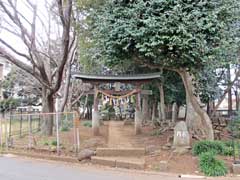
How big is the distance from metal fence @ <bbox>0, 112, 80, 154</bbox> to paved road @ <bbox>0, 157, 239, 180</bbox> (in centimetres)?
206

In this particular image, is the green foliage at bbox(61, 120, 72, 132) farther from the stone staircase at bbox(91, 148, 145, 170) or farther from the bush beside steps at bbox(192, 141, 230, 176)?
the bush beside steps at bbox(192, 141, 230, 176)

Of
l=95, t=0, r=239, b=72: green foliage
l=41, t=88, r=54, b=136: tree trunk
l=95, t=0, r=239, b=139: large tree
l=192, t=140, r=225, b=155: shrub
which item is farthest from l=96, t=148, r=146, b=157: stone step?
l=41, t=88, r=54, b=136: tree trunk

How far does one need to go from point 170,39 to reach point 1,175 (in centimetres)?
636

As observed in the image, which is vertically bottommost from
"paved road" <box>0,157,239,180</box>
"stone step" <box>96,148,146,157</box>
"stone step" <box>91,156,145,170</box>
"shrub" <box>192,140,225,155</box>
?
"paved road" <box>0,157,239,180</box>

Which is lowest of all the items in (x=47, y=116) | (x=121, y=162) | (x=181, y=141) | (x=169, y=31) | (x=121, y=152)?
(x=121, y=162)

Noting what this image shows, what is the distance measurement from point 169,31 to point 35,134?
34.1 feet

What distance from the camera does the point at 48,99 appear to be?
16969 mm

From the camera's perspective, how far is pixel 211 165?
947 cm

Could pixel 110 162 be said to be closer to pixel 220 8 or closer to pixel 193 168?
pixel 193 168

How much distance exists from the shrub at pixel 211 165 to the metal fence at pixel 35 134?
510cm

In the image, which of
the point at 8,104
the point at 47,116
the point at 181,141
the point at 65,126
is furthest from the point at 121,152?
the point at 8,104

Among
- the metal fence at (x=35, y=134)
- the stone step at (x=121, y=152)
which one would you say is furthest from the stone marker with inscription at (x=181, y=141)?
the metal fence at (x=35, y=134)

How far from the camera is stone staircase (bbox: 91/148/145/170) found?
404 inches

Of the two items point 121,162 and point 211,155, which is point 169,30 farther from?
point 121,162
